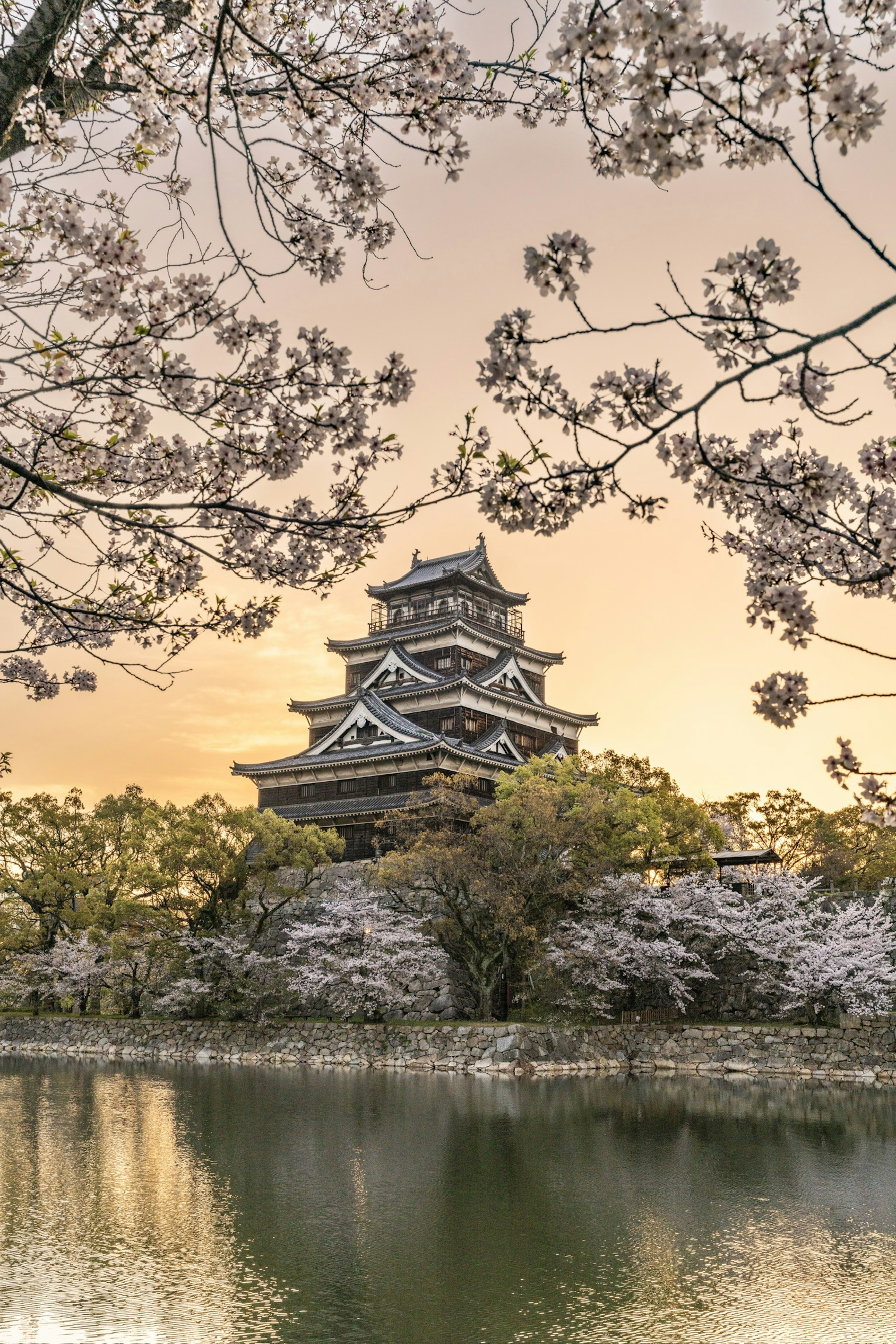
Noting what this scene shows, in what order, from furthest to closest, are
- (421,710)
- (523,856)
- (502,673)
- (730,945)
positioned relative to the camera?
1. (502,673)
2. (421,710)
3. (730,945)
4. (523,856)

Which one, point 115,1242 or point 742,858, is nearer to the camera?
point 115,1242

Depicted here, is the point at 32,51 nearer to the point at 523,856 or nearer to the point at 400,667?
the point at 523,856

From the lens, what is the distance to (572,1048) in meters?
22.5

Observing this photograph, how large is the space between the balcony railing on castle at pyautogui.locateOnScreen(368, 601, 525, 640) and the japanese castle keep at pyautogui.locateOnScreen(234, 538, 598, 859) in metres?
0.06

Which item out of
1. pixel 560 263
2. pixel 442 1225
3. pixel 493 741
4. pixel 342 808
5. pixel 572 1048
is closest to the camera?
pixel 560 263

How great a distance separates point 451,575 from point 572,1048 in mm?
19850

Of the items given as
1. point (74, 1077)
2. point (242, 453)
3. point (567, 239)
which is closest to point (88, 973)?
point (74, 1077)

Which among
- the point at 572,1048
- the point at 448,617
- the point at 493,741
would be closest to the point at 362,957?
the point at 572,1048

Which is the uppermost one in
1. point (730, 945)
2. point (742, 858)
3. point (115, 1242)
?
point (742, 858)

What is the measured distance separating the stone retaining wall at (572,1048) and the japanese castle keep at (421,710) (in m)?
7.39

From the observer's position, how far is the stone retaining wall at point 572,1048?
71.3 ft

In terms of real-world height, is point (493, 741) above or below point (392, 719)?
below

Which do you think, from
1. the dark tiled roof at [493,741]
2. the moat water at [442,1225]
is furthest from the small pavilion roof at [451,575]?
the moat water at [442,1225]

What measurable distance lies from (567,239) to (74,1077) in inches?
836
